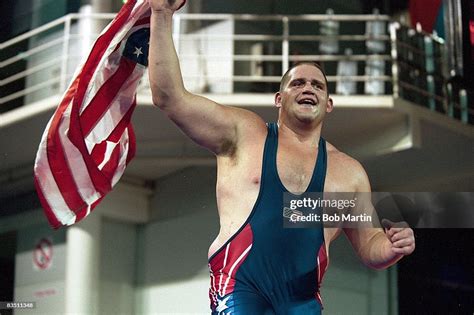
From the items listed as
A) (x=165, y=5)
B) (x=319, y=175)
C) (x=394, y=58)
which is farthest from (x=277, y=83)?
(x=165, y=5)

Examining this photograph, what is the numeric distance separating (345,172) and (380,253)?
23cm

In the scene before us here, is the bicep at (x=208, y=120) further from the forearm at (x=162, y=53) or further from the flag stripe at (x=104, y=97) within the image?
the flag stripe at (x=104, y=97)

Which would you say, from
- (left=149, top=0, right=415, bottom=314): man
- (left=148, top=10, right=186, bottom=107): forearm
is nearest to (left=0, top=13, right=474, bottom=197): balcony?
(left=149, top=0, right=415, bottom=314): man

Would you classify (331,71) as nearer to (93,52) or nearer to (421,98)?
(421,98)

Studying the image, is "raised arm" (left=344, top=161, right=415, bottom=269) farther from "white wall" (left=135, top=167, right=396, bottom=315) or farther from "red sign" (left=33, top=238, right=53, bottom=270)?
"red sign" (left=33, top=238, right=53, bottom=270)

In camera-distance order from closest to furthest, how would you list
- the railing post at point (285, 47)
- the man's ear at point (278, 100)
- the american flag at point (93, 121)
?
the man's ear at point (278, 100) → the american flag at point (93, 121) → the railing post at point (285, 47)

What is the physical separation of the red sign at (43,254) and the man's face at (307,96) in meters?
0.85

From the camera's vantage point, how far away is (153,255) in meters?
2.41

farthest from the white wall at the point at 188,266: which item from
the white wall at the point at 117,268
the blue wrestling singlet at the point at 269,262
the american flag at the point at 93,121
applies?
the blue wrestling singlet at the point at 269,262

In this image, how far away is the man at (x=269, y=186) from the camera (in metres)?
1.83

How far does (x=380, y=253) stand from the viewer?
1.91 m

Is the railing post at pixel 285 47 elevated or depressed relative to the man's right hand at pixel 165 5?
elevated

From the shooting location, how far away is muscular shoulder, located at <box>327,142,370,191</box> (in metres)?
2.02

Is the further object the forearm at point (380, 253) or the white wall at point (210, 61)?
the white wall at point (210, 61)
